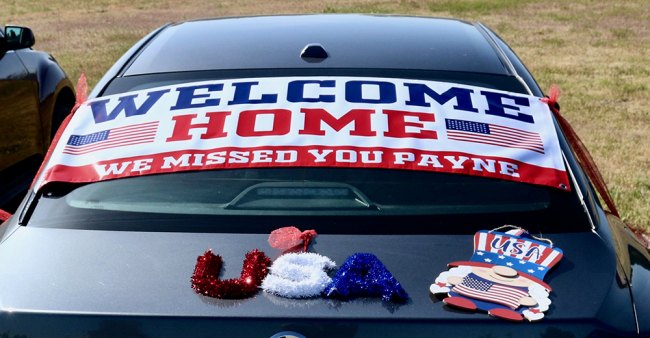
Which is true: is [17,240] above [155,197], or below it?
below

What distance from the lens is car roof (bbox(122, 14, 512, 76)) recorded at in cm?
283

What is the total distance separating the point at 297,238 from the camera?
2141mm

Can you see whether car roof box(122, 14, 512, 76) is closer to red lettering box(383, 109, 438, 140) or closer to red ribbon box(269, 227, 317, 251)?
red lettering box(383, 109, 438, 140)

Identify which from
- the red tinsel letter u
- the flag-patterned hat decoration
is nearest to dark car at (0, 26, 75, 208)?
the red tinsel letter u

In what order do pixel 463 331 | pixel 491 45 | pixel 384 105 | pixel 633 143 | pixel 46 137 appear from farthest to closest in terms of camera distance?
pixel 633 143 < pixel 46 137 < pixel 491 45 < pixel 384 105 < pixel 463 331

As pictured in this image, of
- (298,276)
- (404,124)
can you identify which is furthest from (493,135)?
(298,276)

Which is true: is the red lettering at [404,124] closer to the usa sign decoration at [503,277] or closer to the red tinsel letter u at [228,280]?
the usa sign decoration at [503,277]

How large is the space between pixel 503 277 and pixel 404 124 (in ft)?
2.09

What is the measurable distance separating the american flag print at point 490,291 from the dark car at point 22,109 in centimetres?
329

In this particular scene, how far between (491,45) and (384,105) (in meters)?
0.75

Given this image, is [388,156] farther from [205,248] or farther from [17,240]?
[17,240]

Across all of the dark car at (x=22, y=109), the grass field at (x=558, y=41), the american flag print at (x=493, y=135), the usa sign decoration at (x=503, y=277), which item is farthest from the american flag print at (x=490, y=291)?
the grass field at (x=558, y=41)

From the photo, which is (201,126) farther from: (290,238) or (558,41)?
(558,41)

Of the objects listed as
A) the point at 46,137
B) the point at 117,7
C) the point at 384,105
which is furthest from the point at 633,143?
the point at 117,7
